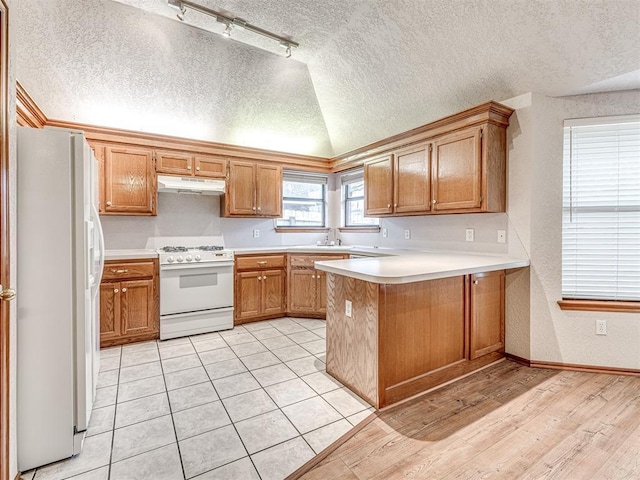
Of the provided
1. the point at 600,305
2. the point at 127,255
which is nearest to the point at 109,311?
the point at 127,255

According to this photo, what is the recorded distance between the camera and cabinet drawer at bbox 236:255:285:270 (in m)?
3.94

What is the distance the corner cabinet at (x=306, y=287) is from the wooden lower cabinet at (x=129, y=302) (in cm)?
167

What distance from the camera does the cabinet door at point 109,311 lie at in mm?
3160

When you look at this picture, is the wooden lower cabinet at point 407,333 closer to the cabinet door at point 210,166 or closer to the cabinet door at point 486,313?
the cabinet door at point 486,313

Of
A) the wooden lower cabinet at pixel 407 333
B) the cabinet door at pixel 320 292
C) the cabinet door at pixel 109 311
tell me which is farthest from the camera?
the cabinet door at pixel 320 292

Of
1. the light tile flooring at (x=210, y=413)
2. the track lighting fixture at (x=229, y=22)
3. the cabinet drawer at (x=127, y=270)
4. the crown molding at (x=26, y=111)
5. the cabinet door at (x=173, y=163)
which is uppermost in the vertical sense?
the track lighting fixture at (x=229, y=22)

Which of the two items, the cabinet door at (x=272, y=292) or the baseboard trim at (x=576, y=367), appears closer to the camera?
the baseboard trim at (x=576, y=367)

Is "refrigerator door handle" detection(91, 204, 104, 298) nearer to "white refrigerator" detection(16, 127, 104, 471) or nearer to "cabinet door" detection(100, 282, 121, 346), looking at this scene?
"white refrigerator" detection(16, 127, 104, 471)

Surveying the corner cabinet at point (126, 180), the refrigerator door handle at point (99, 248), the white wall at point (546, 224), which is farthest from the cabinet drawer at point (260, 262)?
the white wall at point (546, 224)

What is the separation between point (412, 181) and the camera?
11.4 ft

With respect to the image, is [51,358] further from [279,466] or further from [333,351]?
[333,351]

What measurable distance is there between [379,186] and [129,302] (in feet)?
10.5

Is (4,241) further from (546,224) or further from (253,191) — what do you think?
(546,224)

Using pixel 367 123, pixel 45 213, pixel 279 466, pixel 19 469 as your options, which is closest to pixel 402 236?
pixel 367 123
